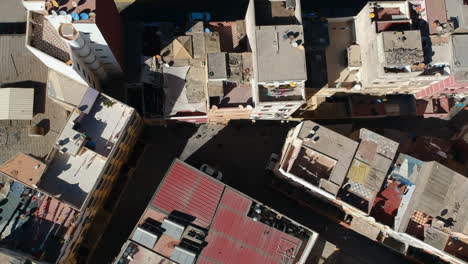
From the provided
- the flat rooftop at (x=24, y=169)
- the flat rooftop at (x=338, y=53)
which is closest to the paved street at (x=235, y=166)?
the flat rooftop at (x=338, y=53)

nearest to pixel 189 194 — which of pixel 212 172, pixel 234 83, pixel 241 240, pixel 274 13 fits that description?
pixel 241 240

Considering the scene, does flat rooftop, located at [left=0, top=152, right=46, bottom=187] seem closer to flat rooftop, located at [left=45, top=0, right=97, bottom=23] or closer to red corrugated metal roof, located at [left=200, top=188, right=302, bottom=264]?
flat rooftop, located at [left=45, top=0, right=97, bottom=23]

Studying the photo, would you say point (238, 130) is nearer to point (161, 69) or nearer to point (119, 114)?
point (161, 69)

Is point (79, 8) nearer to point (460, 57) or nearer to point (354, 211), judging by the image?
point (354, 211)

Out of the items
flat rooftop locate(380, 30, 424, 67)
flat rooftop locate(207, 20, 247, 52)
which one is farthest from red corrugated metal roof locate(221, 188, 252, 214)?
flat rooftop locate(380, 30, 424, 67)

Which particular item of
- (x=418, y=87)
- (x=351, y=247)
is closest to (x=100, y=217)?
(x=351, y=247)
